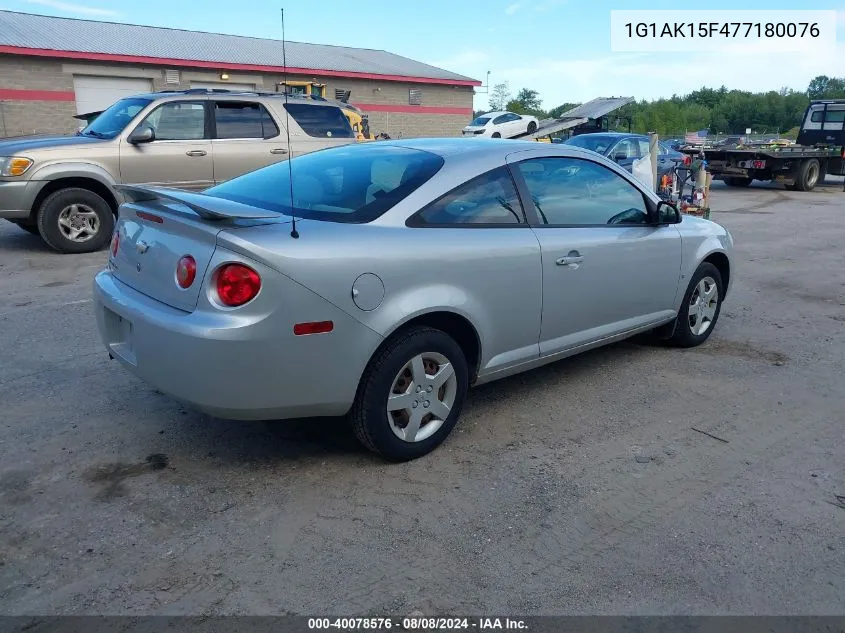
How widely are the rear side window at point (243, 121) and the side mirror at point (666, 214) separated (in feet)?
20.8

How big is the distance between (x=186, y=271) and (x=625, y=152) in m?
14.1

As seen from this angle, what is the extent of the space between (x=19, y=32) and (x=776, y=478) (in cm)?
2869

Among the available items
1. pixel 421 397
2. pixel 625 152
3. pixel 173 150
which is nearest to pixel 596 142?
pixel 625 152

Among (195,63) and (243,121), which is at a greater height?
(195,63)

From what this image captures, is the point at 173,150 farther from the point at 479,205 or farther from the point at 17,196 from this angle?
the point at 479,205

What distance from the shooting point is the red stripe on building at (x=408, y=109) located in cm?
3288

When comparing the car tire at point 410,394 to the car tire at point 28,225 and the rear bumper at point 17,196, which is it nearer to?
the rear bumper at point 17,196

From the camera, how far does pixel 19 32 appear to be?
83.8ft

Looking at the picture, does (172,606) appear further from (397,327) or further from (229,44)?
(229,44)

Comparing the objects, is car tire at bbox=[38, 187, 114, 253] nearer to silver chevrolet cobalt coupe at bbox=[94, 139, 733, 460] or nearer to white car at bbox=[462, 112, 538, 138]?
silver chevrolet cobalt coupe at bbox=[94, 139, 733, 460]

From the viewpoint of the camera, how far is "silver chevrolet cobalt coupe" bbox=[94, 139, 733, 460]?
3.15m

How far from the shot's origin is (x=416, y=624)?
8.36 feet

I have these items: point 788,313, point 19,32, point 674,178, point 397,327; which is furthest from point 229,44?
point 397,327

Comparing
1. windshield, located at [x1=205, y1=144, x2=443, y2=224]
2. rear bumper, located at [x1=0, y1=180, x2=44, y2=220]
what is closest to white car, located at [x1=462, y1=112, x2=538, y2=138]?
rear bumper, located at [x1=0, y1=180, x2=44, y2=220]
